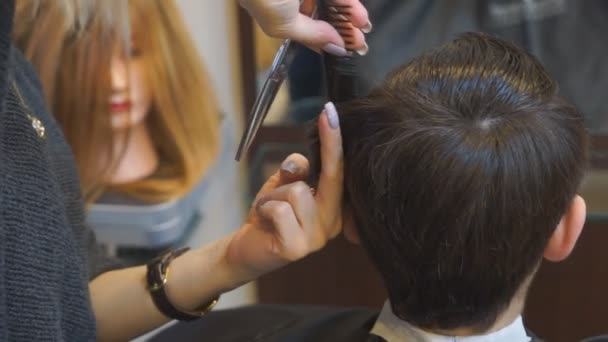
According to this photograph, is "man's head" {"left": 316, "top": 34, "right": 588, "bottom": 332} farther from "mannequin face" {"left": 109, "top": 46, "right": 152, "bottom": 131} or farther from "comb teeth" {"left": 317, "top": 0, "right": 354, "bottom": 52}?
"mannequin face" {"left": 109, "top": 46, "right": 152, "bottom": 131}

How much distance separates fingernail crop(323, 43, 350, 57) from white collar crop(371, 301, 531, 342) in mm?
309

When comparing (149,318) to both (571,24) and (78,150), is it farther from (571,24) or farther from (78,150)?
(571,24)

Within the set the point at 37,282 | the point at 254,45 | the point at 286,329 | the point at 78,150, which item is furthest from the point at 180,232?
the point at 37,282

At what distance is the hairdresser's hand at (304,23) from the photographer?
692 millimetres

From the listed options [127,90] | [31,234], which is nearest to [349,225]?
[31,234]

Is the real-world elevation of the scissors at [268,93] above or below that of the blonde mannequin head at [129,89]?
above

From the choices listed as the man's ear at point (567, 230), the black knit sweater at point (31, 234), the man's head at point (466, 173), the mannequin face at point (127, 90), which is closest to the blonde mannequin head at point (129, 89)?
the mannequin face at point (127, 90)

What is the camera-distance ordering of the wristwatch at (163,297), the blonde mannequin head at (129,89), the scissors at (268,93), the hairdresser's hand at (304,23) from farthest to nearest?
the blonde mannequin head at (129,89)
the wristwatch at (163,297)
the scissors at (268,93)
the hairdresser's hand at (304,23)

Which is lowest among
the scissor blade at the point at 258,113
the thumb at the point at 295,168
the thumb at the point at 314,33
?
the thumb at the point at 295,168

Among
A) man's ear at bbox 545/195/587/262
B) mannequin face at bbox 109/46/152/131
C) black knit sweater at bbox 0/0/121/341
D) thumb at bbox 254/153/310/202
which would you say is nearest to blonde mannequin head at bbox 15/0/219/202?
mannequin face at bbox 109/46/152/131

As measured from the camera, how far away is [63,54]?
1464mm

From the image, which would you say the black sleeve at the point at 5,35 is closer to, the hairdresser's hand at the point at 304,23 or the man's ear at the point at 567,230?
the hairdresser's hand at the point at 304,23

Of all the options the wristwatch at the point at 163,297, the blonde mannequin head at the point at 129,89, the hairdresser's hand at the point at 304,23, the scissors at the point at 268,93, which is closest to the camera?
the hairdresser's hand at the point at 304,23

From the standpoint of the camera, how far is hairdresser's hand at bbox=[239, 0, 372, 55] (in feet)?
2.27
